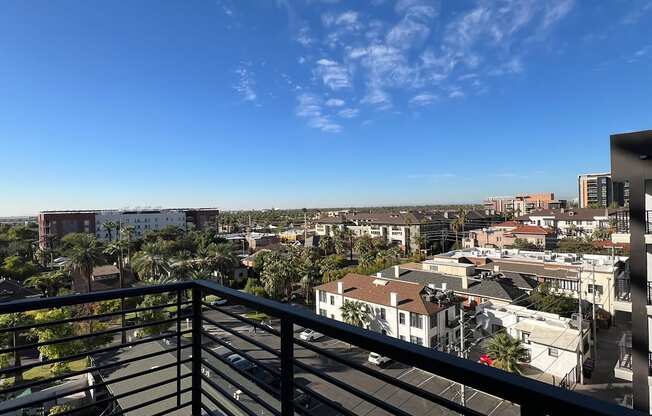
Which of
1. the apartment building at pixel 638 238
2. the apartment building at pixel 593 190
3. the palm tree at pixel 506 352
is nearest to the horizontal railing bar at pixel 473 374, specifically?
the apartment building at pixel 638 238

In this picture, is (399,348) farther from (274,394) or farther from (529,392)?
(274,394)

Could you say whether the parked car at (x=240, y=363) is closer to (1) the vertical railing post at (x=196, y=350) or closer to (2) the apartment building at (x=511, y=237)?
(1) the vertical railing post at (x=196, y=350)

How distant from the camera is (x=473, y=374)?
90 centimetres

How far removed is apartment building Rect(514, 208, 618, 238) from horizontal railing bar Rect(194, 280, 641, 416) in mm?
56296

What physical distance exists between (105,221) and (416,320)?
55.0 meters

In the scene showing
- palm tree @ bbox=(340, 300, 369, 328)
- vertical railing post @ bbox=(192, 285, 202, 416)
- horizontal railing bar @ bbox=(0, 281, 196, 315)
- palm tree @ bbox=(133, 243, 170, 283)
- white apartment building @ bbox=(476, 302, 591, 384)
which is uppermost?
horizontal railing bar @ bbox=(0, 281, 196, 315)

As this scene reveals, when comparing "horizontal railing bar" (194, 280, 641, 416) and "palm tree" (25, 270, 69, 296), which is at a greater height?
"horizontal railing bar" (194, 280, 641, 416)

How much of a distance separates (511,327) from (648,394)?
13318 mm

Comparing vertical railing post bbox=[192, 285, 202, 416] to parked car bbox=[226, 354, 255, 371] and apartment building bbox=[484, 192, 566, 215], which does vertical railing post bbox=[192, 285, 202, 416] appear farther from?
apartment building bbox=[484, 192, 566, 215]

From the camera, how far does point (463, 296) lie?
72.5 ft

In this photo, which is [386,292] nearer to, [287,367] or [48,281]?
[287,367]

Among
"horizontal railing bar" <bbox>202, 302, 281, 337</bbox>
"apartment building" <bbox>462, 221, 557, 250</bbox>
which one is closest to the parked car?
"horizontal railing bar" <bbox>202, 302, 281, 337</bbox>

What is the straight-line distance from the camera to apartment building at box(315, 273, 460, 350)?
16875 millimetres

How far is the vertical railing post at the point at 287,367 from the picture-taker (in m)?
1.46
